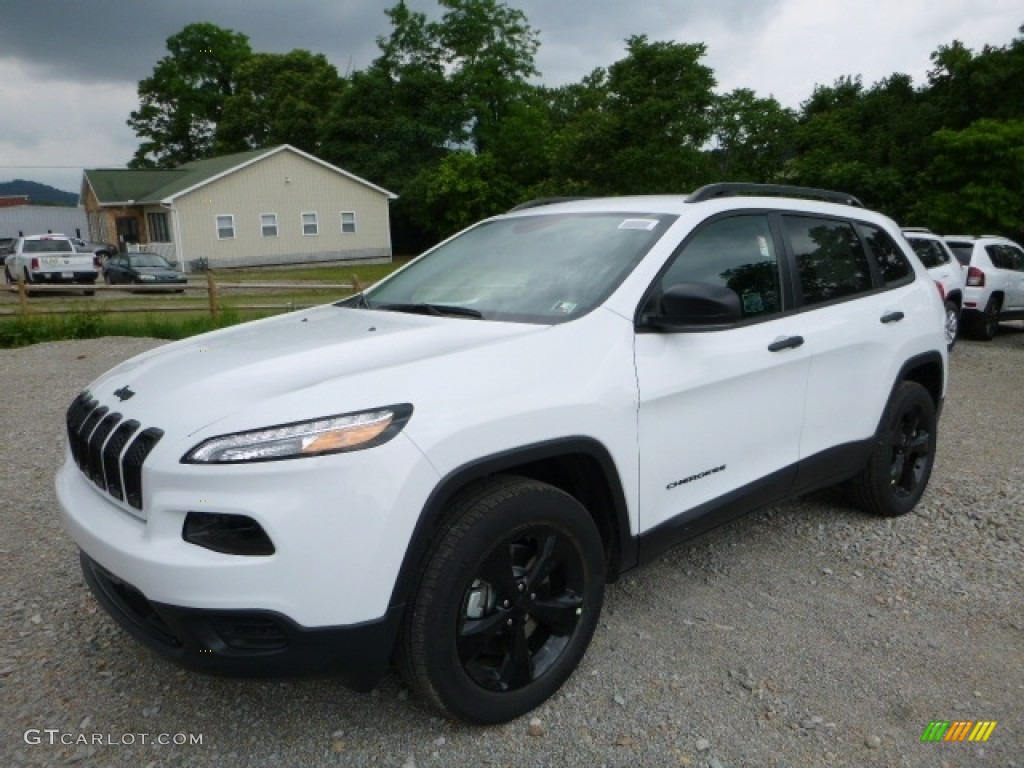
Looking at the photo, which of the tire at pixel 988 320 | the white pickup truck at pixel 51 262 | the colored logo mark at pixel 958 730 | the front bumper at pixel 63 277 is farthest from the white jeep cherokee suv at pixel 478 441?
the front bumper at pixel 63 277

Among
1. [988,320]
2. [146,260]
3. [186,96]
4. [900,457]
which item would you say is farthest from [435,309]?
[186,96]

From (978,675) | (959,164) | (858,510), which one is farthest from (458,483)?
(959,164)

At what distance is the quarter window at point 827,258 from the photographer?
12.6 ft

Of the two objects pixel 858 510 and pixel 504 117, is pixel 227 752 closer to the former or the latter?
pixel 858 510

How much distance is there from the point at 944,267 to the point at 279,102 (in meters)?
45.1

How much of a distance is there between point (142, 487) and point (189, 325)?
10.8 m

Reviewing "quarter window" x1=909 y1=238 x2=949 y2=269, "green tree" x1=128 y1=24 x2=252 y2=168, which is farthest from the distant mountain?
"quarter window" x1=909 y1=238 x2=949 y2=269

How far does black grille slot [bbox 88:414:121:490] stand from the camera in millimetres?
2580

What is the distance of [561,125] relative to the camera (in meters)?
44.2

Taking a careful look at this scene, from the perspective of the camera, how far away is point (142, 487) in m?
2.32

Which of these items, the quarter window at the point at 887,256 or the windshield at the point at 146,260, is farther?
the windshield at the point at 146,260

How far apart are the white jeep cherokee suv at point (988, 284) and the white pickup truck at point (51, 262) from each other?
2042cm

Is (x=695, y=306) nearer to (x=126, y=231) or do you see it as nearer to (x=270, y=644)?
(x=270, y=644)

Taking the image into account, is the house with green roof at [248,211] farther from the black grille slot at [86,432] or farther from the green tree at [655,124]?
the black grille slot at [86,432]
